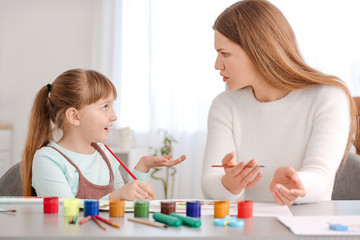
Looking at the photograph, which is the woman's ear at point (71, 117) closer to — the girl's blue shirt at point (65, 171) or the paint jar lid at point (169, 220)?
the girl's blue shirt at point (65, 171)

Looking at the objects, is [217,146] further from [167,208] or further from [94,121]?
[167,208]

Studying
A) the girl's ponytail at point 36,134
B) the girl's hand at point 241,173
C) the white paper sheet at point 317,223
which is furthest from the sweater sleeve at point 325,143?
the girl's ponytail at point 36,134

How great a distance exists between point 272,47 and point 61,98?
28.6 inches

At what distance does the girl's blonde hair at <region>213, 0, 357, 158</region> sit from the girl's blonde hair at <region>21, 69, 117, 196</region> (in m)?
0.48

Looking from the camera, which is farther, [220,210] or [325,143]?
[325,143]

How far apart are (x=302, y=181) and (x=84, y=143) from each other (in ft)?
2.64

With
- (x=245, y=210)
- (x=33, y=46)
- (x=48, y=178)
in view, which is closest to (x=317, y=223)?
(x=245, y=210)

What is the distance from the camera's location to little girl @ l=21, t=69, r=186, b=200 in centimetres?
159

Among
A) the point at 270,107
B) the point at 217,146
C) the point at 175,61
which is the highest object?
the point at 175,61

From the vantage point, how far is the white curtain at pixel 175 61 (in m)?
3.75

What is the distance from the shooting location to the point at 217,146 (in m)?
1.57

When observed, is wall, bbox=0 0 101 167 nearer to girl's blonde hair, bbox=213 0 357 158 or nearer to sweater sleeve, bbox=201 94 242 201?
sweater sleeve, bbox=201 94 242 201

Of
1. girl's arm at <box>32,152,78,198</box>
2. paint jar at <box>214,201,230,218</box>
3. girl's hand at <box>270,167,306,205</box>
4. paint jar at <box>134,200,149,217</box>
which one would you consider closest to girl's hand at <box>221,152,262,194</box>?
girl's hand at <box>270,167,306,205</box>

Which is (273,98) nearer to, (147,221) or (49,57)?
(147,221)
